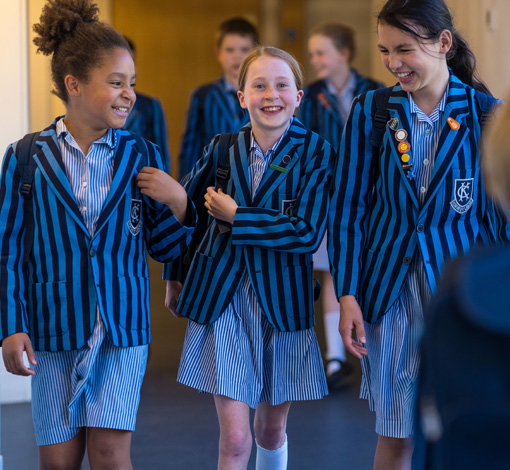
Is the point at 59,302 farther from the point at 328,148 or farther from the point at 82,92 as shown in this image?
the point at 328,148

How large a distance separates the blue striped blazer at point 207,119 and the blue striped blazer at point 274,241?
2.60m

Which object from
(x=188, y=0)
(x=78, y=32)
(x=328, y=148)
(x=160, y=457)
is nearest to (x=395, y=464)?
(x=328, y=148)

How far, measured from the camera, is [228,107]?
5426mm

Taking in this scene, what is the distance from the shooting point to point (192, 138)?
17.9 ft

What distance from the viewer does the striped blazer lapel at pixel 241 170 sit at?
9.09ft

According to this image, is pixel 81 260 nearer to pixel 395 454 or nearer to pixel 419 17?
pixel 395 454

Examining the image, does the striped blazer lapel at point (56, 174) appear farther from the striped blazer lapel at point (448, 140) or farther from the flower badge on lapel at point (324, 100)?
the flower badge on lapel at point (324, 100)

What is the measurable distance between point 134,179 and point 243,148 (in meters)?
0.39

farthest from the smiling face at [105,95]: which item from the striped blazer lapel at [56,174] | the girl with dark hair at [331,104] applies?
the girl with dark hair at [331,104]

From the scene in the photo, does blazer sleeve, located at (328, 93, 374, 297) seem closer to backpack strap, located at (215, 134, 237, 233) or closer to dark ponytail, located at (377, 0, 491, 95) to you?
dark ponytail, located at (377, 0, 491, 95)

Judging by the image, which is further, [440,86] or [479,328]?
[440,86]

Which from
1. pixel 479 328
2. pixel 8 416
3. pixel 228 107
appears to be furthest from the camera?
pixel 228 107

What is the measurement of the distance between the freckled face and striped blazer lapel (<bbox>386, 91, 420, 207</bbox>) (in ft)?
2.53

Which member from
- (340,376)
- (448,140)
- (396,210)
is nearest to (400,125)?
Answer: (448,140)
